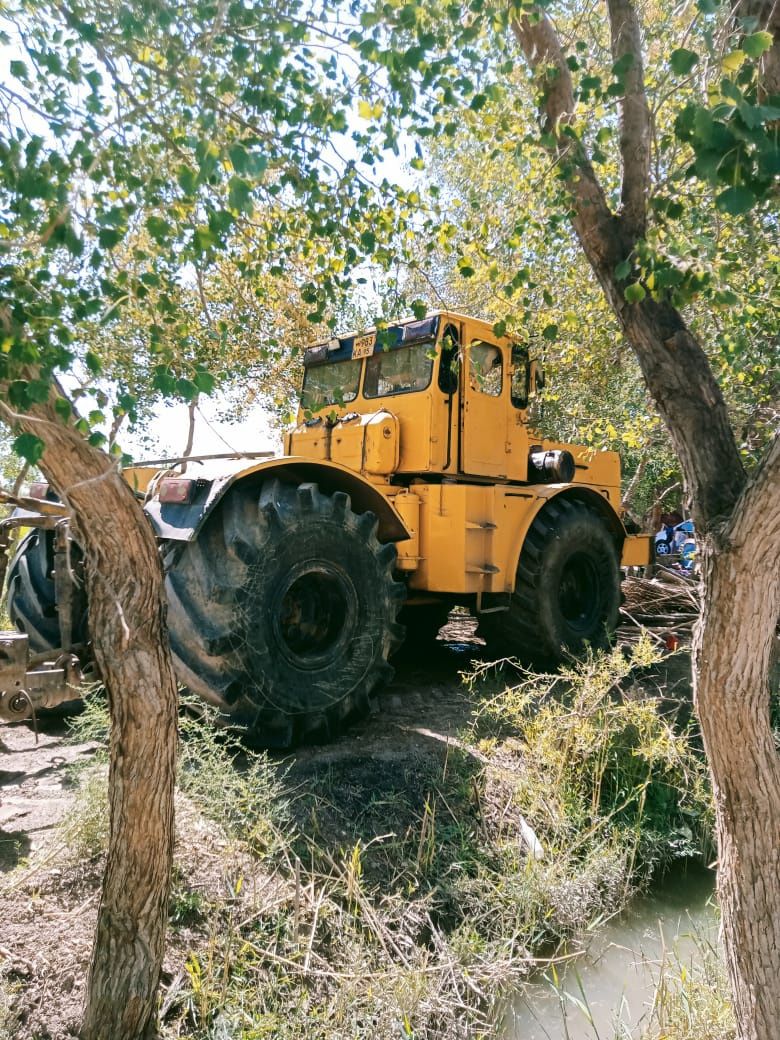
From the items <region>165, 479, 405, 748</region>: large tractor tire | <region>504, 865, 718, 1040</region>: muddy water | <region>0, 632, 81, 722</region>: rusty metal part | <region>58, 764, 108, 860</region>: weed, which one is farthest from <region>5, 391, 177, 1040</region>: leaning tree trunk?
<region>165, 479, 405, 748</region>: large tractor tire

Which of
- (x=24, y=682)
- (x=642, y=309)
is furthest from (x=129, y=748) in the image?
(x=642, y=309)

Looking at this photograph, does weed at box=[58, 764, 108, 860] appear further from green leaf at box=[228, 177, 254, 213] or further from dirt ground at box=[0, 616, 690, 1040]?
green leaf at box=[228, 177, 254, 213]

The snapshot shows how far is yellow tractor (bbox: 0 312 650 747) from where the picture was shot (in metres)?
3.71

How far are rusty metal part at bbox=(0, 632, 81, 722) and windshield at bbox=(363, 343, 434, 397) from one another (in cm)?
286

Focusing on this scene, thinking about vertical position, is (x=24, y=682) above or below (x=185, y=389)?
below

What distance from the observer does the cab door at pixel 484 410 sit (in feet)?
17.5

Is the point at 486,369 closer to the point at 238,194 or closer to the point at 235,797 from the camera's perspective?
the point at 235,797

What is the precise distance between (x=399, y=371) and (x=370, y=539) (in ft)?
5.16

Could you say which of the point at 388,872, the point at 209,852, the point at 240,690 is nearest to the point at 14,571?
the point at 240,690

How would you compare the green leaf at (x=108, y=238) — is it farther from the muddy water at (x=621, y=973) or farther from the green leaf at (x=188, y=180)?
the muddy water at (x=621, y=973)

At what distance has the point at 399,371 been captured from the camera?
5.34 m

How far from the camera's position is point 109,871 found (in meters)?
2.07

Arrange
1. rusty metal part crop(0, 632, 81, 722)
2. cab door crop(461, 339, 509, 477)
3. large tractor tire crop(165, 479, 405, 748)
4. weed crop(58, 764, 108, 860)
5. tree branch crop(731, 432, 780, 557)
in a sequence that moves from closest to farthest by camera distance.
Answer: tree branch crop(731, 432, 780, 557)
weed crop(58, 764, 108, 860)
rusty metal part crop(0, 632, 81, 722)
large tractor tire crop(165, 479, 405, 748)
cab door crop(461, 339, 509, 477)

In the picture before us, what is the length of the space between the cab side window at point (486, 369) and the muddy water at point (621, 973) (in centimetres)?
334
